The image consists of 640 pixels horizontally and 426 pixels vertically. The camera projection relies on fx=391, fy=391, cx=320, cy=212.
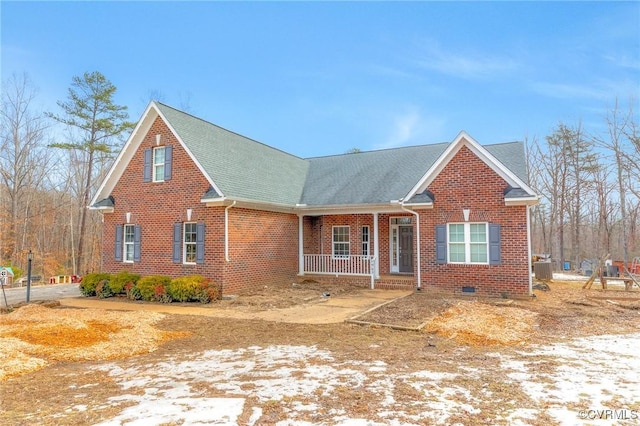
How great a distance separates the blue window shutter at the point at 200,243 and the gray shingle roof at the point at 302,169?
1.17 metres

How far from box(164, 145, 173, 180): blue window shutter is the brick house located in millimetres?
48

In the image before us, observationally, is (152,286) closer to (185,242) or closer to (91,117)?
(185,242)

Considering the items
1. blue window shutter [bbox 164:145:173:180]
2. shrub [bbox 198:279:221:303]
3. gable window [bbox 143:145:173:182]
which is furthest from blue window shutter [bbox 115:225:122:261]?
shrub [bbox 198:279:221:303]

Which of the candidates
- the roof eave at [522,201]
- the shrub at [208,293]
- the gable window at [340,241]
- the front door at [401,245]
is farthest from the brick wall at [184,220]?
the roof eave at [522,201]

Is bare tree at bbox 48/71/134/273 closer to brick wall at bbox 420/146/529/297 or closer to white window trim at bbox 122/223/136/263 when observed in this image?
white window trim at bbox 122/223/136/263

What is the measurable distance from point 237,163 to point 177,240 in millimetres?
3836

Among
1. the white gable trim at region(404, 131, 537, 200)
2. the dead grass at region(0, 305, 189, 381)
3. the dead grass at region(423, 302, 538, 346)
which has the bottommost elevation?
the dead grass at region(0, 305, 189, 381)

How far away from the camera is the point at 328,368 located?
5.75 m

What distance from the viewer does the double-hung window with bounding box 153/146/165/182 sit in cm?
1479

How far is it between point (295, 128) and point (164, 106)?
34.1 m

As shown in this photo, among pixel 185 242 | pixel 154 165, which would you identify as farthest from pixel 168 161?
pixel 185 242

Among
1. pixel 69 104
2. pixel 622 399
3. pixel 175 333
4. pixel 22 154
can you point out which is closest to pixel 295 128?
pixel 69 104

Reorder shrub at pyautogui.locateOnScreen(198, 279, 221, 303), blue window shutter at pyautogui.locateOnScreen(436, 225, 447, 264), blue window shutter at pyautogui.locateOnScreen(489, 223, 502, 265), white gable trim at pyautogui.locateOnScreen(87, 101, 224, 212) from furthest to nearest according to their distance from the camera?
1. white gable trim at pyautogui.locateOnScreen(87, 101, 224, 212)
2. blue window shutter at pyautogui.locateOnScreen(436, 225, 447, 264)
3. blue window shutter at pyautogui.locateOnScreen(489, 223, 502, 265)
4. shrub at pyautogui.locateOnScreen(198, 279, 221, 303)

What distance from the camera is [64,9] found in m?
15.5
